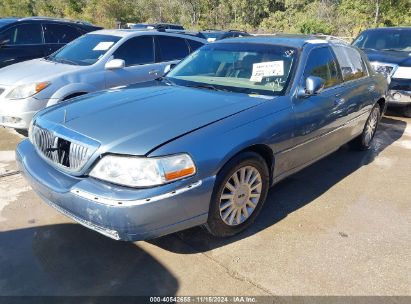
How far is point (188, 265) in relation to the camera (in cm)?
295

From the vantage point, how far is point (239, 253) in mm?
3113

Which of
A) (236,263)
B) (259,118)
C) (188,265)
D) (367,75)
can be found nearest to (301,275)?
(236,263)

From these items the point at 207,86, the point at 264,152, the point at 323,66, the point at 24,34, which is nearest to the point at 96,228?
the point at 264,152

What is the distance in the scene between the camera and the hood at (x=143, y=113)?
8.89 ft

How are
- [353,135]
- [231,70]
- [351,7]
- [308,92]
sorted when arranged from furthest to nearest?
[351,7]
[353,135]
[231,70]
[308,92]

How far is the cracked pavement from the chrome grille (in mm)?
716

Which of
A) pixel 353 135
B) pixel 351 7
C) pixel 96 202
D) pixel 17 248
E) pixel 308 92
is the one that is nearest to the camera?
pixel 96 202

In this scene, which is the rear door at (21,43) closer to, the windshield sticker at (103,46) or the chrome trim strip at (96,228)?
the windshield sticker at (103,46)

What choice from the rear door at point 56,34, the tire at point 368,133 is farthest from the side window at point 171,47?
the tire at point 368,133

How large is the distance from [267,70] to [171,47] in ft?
12.1

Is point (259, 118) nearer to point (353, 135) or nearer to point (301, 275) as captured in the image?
point (301, 275)

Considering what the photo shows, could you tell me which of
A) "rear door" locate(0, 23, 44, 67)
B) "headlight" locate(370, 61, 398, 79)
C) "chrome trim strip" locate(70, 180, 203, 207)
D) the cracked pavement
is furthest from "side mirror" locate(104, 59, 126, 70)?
"headlight" locate(370, 61, 398, 79)

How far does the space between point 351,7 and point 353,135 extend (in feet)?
109

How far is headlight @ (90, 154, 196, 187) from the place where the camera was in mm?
2582
